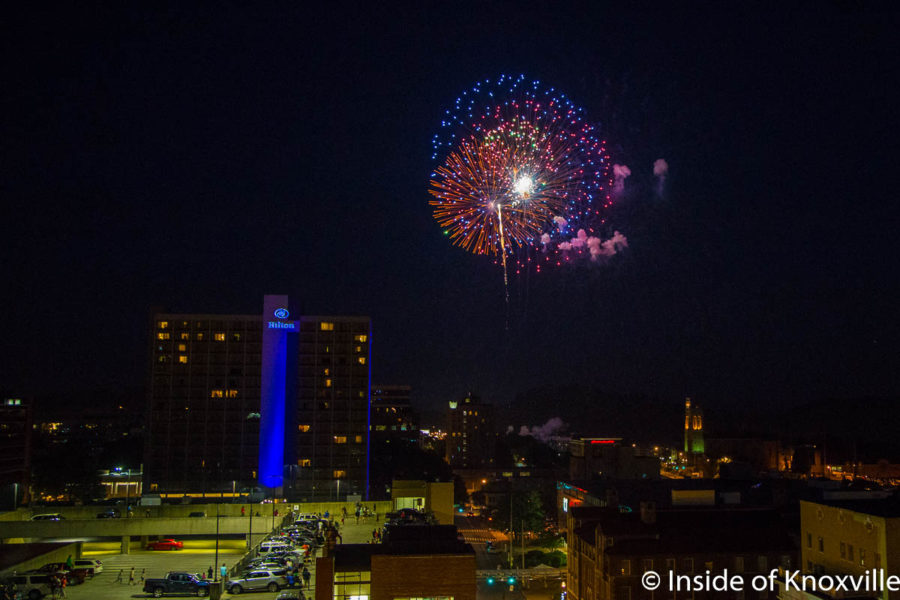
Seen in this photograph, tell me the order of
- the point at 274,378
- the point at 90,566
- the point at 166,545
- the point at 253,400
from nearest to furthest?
the point at 90,566 < the point at 166,545 < the point at 274,378 < the point at 253,400

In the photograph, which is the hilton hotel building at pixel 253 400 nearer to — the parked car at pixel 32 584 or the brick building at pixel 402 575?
the parked car at pixel 32 584

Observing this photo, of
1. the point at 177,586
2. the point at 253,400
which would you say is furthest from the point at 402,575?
the point at 253,400

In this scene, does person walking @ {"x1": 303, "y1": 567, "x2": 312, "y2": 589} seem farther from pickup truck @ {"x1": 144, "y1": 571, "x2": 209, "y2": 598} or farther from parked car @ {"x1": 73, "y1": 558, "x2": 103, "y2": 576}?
parked car @ {"x1": 73, "y1": 558, "x2": 103, "y2": 576}

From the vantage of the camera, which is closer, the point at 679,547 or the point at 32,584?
the point at 32,584

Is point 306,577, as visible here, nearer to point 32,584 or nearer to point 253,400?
point 32,584

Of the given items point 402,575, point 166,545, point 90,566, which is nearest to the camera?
point 402,575

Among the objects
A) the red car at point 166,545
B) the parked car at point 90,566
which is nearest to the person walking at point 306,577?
the parked car at point 90,566
